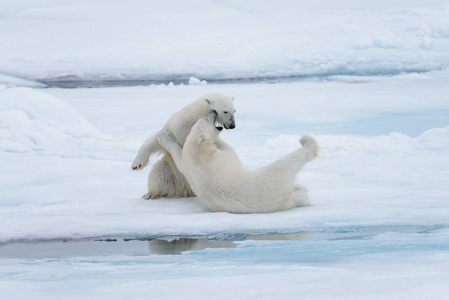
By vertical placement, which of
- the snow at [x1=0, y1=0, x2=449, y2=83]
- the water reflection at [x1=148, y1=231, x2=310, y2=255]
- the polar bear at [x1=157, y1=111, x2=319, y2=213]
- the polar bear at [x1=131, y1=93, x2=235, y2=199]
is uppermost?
the snow at [x1=0, y1=0, x2=449, y2=83]

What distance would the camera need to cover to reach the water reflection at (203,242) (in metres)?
3.43

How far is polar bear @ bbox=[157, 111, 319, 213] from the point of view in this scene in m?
3.98

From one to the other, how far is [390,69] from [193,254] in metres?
10.2

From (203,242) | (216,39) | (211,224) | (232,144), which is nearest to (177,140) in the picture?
(211,224)

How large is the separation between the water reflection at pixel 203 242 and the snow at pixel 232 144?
2 centimetres

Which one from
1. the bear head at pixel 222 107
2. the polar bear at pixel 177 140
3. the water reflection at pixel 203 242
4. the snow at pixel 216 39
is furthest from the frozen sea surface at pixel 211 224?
the snow at pixel 216 39

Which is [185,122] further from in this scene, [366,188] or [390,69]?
[390,69]

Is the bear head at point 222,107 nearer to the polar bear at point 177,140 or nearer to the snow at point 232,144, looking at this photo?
the polar bear at point 177,140

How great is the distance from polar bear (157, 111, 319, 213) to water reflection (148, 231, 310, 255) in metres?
0.38

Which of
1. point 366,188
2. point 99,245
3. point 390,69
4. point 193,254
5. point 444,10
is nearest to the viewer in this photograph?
point 193,254

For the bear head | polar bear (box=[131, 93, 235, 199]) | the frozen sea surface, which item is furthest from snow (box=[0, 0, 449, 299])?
the bear head

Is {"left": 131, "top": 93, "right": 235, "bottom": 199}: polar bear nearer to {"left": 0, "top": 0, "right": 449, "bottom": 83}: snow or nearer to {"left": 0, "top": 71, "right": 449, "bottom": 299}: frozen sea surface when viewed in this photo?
{"left": 0, "top": 71, "right": 449, "bottom": 299}: frozen sea surface

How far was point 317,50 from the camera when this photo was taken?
1345 centimetres

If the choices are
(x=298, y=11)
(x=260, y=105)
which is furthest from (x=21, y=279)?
(x=298, y=11)
